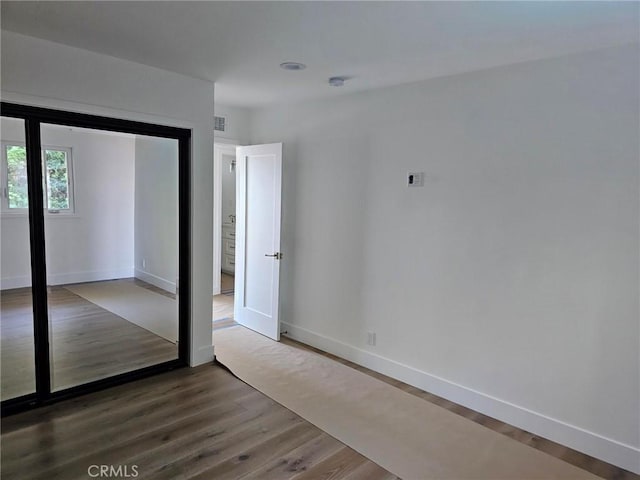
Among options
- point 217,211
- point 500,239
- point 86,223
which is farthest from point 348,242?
point 217,211

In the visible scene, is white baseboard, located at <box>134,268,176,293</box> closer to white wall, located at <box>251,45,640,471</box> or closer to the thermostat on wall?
white wall, located at <box>251,45,640,471</box>

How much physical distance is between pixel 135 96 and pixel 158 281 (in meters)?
1.57

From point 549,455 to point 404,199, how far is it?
6.74 feet

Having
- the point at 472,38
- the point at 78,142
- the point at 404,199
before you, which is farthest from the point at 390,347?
the point at 78,142

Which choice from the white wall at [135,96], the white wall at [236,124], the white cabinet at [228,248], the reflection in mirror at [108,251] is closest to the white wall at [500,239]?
the white wall at [236,124]

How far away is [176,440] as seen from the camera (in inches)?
103

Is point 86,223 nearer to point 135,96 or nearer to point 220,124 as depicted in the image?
point 135,96

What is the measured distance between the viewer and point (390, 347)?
3.71m

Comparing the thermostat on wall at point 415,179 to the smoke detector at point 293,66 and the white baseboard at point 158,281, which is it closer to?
the smoke detector at point 293,66

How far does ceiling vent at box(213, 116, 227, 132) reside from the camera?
4605mm

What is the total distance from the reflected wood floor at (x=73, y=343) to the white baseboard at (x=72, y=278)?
0.04 metres

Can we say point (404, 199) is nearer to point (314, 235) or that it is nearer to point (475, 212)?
point (475, 212)

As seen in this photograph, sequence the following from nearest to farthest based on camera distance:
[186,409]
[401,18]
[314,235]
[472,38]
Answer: [401,18] → [472,38] → [186,409] → [314,235]

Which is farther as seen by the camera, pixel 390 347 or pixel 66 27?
pixel 390 347
